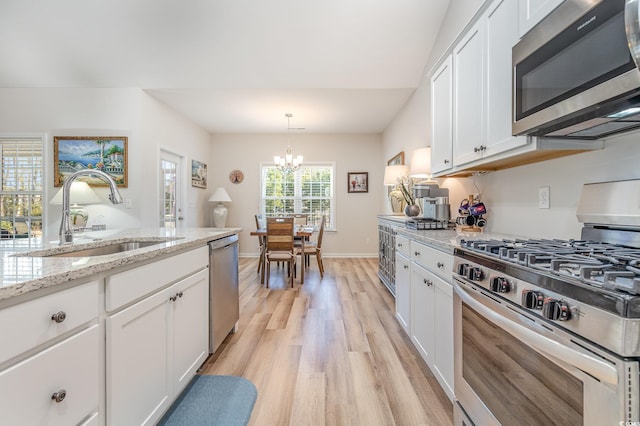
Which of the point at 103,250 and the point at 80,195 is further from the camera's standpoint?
the point at 80,195

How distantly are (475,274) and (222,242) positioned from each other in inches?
70.2

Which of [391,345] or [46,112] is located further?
[46,112]

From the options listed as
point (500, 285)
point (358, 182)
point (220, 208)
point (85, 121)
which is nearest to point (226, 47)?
point (85, 121)

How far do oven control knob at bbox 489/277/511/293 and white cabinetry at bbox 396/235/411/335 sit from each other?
1235 mm

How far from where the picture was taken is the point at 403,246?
2.50m

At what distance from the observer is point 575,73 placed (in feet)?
3.60

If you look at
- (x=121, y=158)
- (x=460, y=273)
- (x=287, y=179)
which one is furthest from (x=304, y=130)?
(x=460, y=273)

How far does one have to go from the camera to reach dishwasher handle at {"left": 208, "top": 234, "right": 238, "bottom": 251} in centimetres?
214

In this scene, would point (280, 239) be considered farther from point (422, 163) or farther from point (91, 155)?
point (91, 155)

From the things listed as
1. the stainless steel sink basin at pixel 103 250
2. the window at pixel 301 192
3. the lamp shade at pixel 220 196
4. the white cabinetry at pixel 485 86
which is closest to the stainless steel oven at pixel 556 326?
the white cabinetry at pixel 485 86

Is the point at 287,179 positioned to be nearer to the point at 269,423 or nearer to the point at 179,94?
the point at 179,94

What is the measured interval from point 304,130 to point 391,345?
490 centimetres

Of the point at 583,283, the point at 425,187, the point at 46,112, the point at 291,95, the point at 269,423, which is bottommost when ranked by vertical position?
the point at 269,423

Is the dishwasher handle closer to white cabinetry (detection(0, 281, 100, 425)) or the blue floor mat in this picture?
the blue floor mat
